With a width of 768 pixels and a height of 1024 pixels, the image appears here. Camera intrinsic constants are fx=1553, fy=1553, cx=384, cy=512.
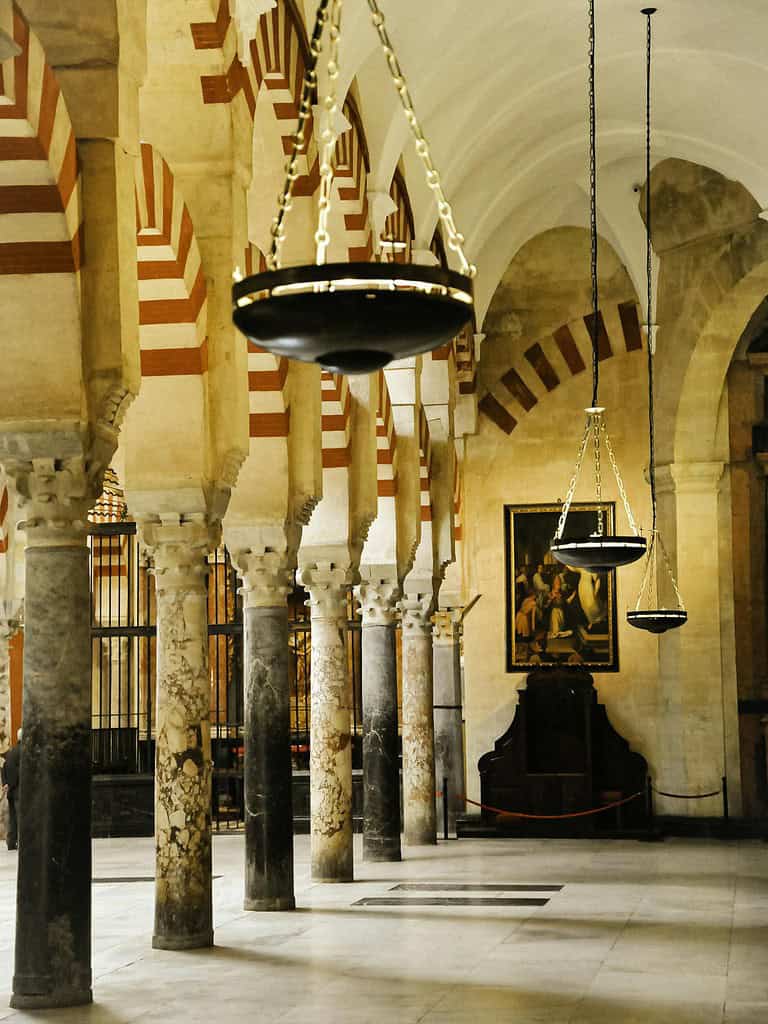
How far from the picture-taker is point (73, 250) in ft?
19.1

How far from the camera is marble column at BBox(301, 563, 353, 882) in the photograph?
10031 mm

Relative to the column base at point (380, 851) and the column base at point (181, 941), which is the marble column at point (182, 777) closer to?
the column base at point (181, 941)

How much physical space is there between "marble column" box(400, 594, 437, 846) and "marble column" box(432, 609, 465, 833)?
2208 millimetres

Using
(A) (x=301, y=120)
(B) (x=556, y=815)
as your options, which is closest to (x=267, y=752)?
(A) (x=301, y=120)

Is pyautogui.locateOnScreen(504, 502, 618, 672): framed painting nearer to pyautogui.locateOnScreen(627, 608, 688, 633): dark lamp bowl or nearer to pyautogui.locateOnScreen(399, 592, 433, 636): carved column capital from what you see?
pyautogui.locateOnScreen(399, 592, 433, 636): carved column capital

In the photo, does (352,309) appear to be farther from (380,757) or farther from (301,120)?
(380,757)

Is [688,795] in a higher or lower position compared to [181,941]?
lower

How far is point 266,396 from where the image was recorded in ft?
28.8

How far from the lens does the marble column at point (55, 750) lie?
18.4ft

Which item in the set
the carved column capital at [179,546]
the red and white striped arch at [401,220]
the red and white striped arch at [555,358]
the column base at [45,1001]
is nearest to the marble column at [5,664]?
the red and white striped arch at [555,358]

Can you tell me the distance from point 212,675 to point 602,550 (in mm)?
9499

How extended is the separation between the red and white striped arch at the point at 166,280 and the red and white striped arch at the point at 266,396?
131 cm

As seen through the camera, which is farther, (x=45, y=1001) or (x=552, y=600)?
(x=552, y=600)

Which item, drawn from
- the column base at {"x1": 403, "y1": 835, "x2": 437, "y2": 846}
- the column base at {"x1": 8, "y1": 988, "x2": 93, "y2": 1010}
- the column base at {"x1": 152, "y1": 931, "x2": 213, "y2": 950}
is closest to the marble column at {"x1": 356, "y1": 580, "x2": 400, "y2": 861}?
the column base at {"x1": 403, "y1": 835, "x2": 437, "y2": 846}
